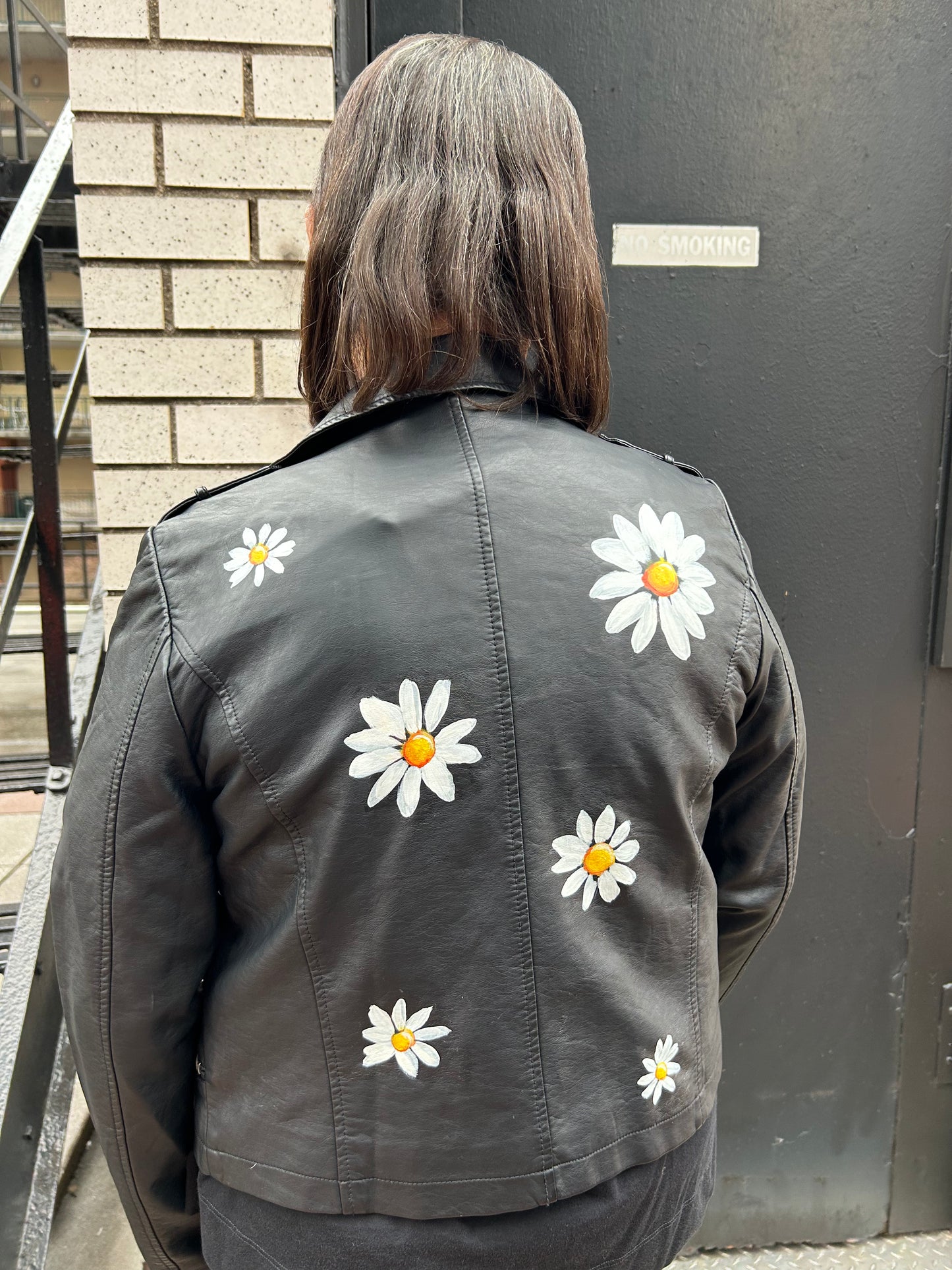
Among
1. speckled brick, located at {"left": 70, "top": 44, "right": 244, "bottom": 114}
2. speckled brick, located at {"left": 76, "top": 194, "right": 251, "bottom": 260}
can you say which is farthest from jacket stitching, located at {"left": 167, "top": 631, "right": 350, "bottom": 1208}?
speckled brick, located at {"left": 70, "top": 44, "right": 244, "bottom": 114}

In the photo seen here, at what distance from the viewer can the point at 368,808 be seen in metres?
1.00

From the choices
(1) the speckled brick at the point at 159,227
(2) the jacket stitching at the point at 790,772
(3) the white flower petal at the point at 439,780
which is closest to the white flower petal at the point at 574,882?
(3) the white flower petal at the point at 439,780

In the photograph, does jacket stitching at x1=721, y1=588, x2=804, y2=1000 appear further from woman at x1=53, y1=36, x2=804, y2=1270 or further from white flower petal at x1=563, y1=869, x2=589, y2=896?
white flower petal at x1=563, y1=869, x2=589, y2=896

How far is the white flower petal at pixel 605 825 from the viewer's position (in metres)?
1.07

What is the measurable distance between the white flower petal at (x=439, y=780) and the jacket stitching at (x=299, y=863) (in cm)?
15

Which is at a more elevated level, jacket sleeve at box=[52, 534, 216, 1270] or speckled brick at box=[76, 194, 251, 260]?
speckled brick at box=[76, 194, 251, 260]

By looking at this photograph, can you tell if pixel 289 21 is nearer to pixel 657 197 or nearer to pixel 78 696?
pixel 657 197

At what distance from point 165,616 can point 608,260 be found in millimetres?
1488

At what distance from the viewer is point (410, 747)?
3.30 feet

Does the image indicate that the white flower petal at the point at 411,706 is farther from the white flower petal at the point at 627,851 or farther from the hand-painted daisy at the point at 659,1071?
the hand-painted daisy at the point at 659,1071

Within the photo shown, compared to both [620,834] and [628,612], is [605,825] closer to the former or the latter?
[620,834]

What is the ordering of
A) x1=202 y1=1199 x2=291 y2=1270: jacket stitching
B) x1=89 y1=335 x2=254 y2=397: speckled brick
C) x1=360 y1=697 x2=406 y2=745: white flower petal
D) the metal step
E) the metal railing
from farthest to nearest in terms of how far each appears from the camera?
the metal step → x1=89 y1=335 x2=254 y2=397: speckled brick → the metal railing → x1=202 y1=1199 x2=291 y2=1270: jacket stitching → x1=360 y1=697 x2=406 y2=745: white flower petal

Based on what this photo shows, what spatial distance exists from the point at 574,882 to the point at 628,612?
300 millimetres

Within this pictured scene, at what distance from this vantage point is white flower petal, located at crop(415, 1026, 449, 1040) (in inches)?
41.5
